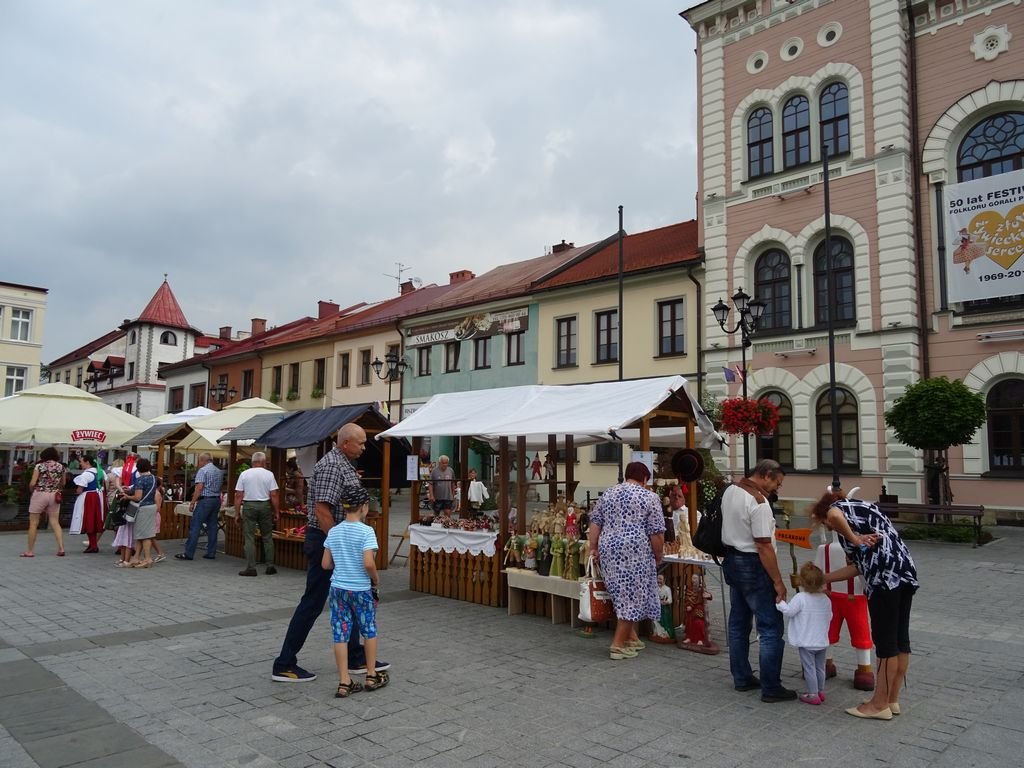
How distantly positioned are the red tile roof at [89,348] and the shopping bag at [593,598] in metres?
61.7

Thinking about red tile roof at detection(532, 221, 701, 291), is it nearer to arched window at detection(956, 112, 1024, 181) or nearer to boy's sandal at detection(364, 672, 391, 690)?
arched window at detection(956, 112, 1024, 181)

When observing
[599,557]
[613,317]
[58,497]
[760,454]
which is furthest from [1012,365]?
[58,497]

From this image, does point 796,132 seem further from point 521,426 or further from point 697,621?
point 697,621

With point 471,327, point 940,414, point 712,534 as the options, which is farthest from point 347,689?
point 471,327

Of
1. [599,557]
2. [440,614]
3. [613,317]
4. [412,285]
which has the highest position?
[412,285]

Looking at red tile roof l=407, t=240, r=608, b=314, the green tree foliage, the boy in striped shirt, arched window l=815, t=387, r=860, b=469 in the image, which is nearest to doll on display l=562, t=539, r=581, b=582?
the boy in striped shirt

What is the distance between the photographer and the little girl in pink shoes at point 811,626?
5.41 metres

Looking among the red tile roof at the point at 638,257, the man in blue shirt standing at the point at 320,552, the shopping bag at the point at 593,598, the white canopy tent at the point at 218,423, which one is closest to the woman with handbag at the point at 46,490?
the white canopy tent at the point at 218,423

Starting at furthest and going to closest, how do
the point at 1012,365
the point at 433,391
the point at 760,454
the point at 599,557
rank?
1. the point at 433,391
2. the point at 760,454
3. the point at 1012,365
4. the point at 599,557

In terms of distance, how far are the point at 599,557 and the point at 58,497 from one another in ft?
35.8

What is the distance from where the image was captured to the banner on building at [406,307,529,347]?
28.8 m

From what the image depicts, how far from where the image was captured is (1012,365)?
58.2 ft

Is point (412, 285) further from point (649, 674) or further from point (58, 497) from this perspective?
point (649, 674)

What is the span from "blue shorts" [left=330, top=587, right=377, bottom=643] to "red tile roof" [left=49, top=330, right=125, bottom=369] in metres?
62.2
